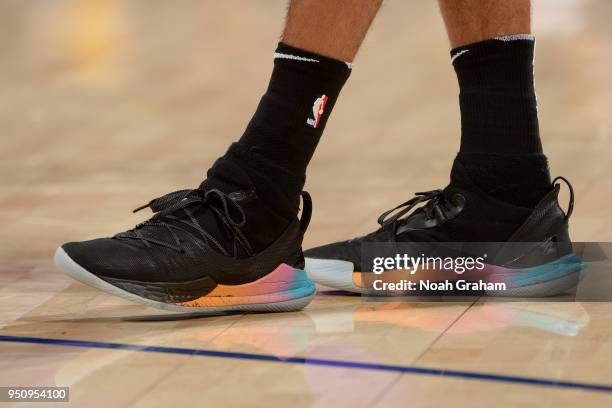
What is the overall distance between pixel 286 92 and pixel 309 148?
68mm

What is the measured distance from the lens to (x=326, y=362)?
91 cm

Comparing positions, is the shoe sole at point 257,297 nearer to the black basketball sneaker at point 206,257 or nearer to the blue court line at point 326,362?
the black basketball sneaker at point 206,257

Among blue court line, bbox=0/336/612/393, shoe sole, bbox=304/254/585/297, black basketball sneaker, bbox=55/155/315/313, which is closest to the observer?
blue court line, bbox=0/336/612/393

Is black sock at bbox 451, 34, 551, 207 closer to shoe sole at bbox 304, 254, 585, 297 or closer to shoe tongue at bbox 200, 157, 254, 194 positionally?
shoe sole at bbox 304, 254, 585, 297

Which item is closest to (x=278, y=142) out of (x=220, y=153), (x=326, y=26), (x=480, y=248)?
(x=326, y=26)

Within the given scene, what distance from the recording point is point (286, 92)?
1.16 meters

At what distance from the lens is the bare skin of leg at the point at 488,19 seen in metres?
1.26

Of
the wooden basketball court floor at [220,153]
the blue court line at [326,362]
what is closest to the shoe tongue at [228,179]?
the wooden basketball court floor at [220,153]

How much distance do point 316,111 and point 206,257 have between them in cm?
20

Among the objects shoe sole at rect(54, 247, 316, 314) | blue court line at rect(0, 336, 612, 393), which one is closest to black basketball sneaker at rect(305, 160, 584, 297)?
shoe sole at rect(54, 247, 316, 314)

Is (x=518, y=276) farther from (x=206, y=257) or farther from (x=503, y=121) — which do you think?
(x=206, y=257)

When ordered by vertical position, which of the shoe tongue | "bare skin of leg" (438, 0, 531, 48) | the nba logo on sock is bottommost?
the shoe tongue

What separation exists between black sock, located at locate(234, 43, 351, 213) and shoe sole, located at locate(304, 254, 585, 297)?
0.47ft

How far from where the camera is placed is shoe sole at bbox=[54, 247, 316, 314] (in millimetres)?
1102
